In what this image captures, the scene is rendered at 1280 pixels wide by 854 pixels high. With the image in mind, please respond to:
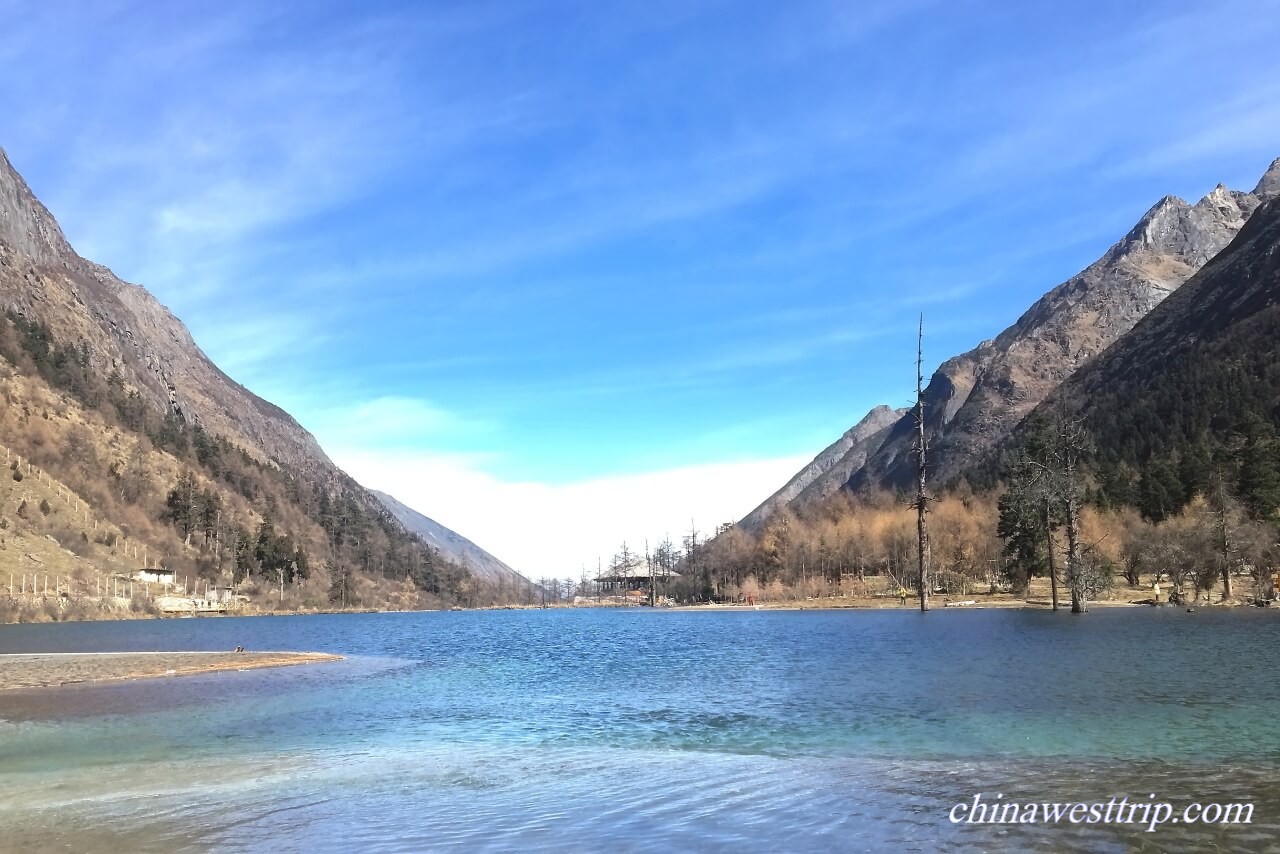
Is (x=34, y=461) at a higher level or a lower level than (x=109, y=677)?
higher

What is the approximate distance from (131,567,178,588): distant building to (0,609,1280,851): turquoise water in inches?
4925

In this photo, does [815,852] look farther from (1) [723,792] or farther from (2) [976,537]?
(2) [976,537]

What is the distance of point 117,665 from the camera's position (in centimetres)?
4262

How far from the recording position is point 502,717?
26.2 m

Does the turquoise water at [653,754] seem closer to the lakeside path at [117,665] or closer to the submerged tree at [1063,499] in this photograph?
the lakeside path at [117,665]

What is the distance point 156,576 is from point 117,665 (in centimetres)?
12398

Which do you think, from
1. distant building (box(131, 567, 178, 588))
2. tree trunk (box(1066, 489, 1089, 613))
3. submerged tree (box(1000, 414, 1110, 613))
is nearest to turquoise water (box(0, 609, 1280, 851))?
tree trunk (box(1066, 489, 1089, 613))

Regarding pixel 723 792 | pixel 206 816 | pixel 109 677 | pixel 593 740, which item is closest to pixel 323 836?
pixel 206 816

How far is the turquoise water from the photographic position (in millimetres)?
12484

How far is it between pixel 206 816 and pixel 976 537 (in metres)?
135

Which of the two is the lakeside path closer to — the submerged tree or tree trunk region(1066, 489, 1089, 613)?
tree trunk region(1066, 489, 1089, 613)

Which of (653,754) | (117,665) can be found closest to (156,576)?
(117,665)

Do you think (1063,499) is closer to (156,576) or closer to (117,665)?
(117,665)

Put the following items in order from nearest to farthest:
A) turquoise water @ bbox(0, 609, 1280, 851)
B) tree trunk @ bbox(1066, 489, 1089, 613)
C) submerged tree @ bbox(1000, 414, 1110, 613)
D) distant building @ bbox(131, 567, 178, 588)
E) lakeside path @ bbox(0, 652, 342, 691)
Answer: turquoise water @ bbox(0, 609, 1280, 851) → lakeside path @ bbox(0, 652, 342, 691) → tree trunk @ bbox(1066, 489, 1089, 613) → submerged tree @ bbox(1000, 414, 1110, 613) → distant building @ bbox(131, 567, 178, 588)
